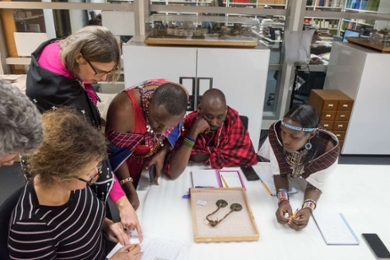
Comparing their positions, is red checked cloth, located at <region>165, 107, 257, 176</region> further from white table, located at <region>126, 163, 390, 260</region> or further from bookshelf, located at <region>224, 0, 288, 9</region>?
bookshelf, located at <region>224, 0, 288, 9</region>

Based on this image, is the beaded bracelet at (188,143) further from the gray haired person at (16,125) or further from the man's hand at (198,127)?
the gray haired person at (16,125)

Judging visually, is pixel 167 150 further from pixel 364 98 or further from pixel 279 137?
pixel 364 98

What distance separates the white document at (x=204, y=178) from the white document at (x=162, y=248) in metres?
0.38

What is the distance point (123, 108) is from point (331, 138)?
38.3 inches

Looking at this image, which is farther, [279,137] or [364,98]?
[364,98]

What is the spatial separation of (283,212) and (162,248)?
521mm

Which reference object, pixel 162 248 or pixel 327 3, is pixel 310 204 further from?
pixel 327 3

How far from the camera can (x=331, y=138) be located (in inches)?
55.6

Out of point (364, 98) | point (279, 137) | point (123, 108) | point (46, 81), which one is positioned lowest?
point (364, 98)

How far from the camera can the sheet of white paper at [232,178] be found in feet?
4.92

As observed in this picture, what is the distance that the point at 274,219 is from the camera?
1.28 metres

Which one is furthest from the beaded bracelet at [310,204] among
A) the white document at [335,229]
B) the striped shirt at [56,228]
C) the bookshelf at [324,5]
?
the bookshelf at [324,5]

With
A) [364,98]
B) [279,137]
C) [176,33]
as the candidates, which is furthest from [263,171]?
[364,98]

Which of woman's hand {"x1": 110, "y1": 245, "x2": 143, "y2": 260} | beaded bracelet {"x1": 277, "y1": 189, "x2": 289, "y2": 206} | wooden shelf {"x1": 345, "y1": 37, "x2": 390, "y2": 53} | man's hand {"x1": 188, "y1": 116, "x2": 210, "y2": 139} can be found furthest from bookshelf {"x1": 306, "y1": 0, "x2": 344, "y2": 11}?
woman's hand {"x1": 110, "y1": 245, "x2": 143, "y2": 260}
